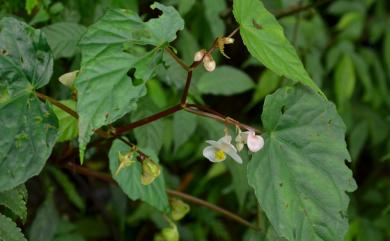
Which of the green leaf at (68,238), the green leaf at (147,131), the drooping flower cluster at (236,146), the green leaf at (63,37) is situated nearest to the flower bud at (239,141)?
the drooping flower cluster at (236,146)

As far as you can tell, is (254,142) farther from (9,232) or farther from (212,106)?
(212,106)

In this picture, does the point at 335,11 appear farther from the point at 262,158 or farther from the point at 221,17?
the point at 262,158

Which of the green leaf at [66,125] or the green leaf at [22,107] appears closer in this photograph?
the green leaf at [22,107]

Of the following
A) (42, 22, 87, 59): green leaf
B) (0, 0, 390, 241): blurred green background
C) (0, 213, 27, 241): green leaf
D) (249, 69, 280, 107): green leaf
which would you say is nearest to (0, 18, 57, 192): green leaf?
(0, 213, 27, 241): green leaf

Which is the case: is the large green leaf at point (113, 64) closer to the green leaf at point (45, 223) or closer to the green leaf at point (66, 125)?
the green leaf at point (66, 125)

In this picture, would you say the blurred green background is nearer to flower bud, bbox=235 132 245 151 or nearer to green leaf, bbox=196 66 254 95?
green leaf, bbox=196 66 254 95

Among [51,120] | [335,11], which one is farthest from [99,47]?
[335,11]

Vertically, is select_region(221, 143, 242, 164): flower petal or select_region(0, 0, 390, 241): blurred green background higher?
select_region(221, 143, 242, 164): flower petal

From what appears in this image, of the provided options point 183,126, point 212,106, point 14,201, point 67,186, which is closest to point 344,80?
Answer: point 212,106
